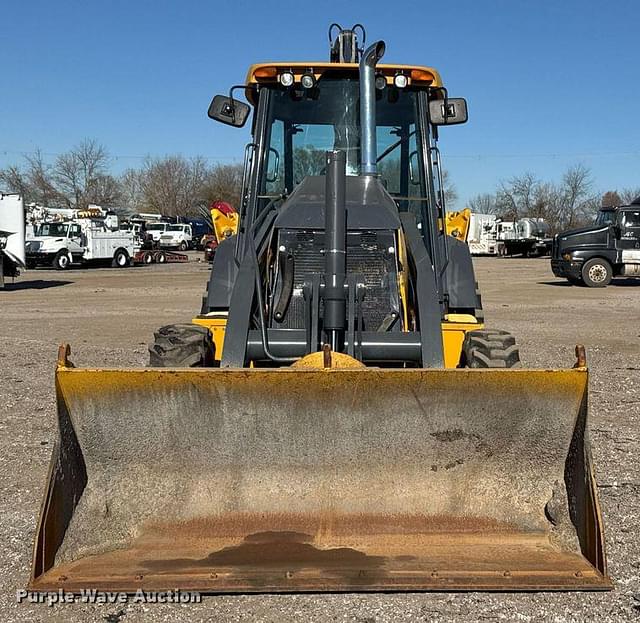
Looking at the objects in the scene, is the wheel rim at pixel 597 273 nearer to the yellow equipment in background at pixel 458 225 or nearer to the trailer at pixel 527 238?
the yellow equipment in background at pixel 458 225

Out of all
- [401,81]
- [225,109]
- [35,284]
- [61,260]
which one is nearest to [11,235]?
[35,284]

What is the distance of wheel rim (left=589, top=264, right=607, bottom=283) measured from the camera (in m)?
23.8

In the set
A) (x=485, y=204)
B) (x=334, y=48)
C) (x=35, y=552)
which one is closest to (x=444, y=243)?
(x=334, y=48)

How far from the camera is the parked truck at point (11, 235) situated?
2252 centimetres

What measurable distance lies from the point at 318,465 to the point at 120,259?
33.9m

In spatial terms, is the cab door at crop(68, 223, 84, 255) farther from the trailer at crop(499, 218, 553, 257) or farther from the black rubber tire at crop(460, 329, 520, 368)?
the black rubber tire at crop(460, 329, 520, 368)

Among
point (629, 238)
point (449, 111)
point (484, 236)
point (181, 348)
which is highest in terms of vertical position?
point (449, 111)

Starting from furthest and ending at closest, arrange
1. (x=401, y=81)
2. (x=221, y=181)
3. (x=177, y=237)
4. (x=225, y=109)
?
1. (x=221, y=181)
2. (x=177, y=237)
3. (x=225, y=109)
4. (x=401, y=81)

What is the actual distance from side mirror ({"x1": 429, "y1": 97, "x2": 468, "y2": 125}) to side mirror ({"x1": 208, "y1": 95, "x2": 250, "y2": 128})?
136 cm

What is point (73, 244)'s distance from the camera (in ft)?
111

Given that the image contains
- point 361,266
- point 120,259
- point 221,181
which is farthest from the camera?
point 221,181

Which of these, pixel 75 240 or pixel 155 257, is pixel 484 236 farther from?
pixel 75 240

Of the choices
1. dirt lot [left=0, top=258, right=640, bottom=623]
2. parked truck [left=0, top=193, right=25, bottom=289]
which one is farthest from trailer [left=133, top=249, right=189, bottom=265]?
dirt lot [left=0, top=258, right=640, bottom=623]

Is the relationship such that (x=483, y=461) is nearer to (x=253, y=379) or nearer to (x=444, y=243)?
(x=253, y=379)
